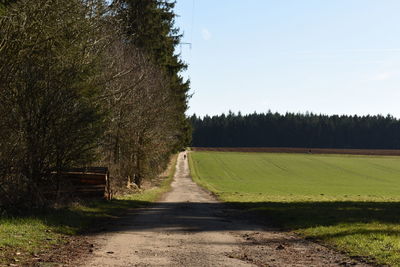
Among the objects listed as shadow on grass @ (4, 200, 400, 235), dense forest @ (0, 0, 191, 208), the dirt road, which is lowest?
shadow on grass @ (4, 200, 400, 235)

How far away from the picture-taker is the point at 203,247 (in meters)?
12.2

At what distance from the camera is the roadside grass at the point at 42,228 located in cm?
1101

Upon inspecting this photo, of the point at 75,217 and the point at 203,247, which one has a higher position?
the point at 203,247

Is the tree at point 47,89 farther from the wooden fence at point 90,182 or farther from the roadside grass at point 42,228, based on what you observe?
the wooden fence at point 90,182

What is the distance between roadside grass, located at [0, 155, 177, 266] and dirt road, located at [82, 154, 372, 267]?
1087 millimetres

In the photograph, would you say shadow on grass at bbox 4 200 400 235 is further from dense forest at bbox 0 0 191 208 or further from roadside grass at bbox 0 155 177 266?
dense forest at bbox 0 0 191 208

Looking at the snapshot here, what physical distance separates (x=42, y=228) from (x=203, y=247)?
473 cm

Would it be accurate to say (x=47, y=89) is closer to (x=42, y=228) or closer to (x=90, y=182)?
(x=42, y=228)

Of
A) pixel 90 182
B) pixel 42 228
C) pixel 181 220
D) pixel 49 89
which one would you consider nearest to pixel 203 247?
pixel 42 228

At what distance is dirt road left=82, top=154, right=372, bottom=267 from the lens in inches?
410

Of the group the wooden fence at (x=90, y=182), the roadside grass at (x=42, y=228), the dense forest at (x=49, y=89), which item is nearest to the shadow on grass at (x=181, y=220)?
the roadside grass at (x=42, y=228)

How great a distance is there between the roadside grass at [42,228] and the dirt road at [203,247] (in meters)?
1.09

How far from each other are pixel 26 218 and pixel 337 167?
85846 millimetres

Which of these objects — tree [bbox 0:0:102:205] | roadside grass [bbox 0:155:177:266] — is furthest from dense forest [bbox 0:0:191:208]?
roadside grass [bbox 0:155:177:266]
